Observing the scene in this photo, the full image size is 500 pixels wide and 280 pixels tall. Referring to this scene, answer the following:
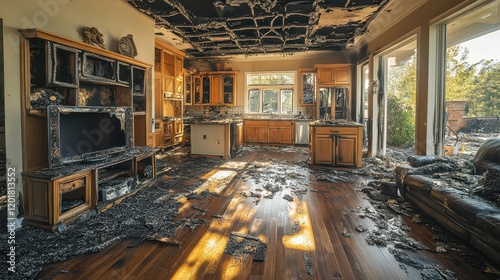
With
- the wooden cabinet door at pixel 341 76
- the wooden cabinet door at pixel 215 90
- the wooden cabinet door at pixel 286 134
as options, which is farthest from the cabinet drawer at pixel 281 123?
the wooden cabinet door at pixel 215 90

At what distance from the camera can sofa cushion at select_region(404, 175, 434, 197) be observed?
8.91 ft

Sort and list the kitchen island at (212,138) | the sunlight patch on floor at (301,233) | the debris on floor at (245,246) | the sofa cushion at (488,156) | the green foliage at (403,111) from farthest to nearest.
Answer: the green foliage at (403,111), the kitchen island at (212,138), the sofa cushion at (488,156), the sunlight patch on floor at (301,233), the debris on floor at (245,246)

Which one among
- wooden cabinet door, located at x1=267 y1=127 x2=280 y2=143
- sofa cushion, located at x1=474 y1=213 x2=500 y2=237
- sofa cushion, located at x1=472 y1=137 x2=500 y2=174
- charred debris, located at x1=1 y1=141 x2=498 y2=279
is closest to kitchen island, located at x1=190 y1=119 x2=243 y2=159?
charred debris, located at x1=1 y1=141 x2=498 y2=279

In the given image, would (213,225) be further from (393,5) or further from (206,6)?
(393,5)

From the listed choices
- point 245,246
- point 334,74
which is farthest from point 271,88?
point 245,246

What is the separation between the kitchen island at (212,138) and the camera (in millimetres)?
6148

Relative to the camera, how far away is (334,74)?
8.11 m

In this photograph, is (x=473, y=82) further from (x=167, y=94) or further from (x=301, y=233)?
(x=167, y=94)

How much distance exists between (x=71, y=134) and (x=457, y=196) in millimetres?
4042

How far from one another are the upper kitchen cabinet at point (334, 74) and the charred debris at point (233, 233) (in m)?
4.13

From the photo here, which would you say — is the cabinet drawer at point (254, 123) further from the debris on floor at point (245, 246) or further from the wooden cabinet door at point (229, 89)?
the debris on floor at point (245, 246)

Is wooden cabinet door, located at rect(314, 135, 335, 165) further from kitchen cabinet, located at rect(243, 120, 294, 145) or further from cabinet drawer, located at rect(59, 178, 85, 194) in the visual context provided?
cabinet drawer, located at rect(59, 178, 85, 194)

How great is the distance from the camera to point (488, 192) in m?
2.32

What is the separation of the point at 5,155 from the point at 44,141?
15.6 inches
